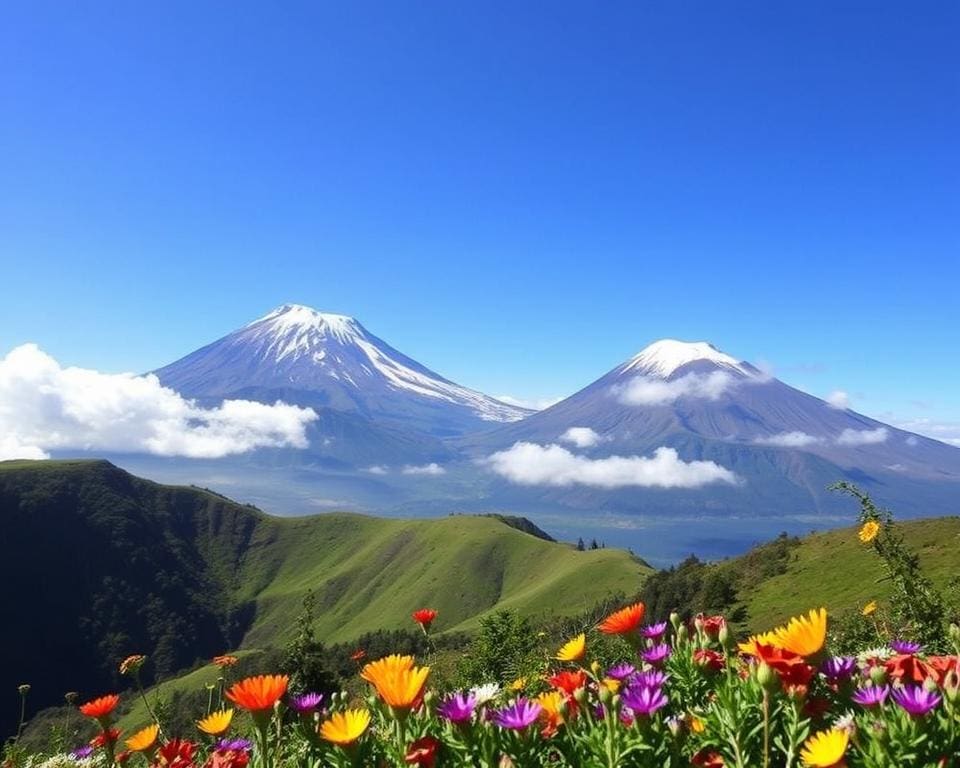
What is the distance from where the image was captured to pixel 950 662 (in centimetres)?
258

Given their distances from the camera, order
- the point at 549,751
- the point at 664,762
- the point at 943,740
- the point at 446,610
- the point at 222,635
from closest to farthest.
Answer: the point at 943,740 → the point at 664,762 → the point at 549,751 → the point at 446,610 → the point at 222,635

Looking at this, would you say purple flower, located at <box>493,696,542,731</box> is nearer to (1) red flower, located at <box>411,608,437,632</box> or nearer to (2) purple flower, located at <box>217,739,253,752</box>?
(2) purple flower, located at <box>217,739,253,752</box>

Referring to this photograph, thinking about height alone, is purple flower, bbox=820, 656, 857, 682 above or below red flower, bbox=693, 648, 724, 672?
above

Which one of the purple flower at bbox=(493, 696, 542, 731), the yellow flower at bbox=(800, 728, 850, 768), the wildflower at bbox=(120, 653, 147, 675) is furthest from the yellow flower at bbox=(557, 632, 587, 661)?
the wildflower at bbox=(120, 653, 147, 675)

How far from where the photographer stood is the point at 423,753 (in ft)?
7.21

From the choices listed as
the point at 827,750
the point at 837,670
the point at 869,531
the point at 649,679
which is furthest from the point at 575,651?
the point at 869,531

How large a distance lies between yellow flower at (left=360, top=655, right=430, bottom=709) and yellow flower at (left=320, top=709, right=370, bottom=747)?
132mm

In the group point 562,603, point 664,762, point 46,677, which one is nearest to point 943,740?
point 664,762

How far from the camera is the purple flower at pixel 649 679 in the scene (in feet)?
8.63

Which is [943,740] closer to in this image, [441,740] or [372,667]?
[441,740]

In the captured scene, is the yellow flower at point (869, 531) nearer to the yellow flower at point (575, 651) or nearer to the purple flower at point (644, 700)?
the yellow flower at point (575, 651)

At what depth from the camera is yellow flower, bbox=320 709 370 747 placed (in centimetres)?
233

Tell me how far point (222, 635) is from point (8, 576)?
52.4 m

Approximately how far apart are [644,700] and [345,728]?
43.0 inches
